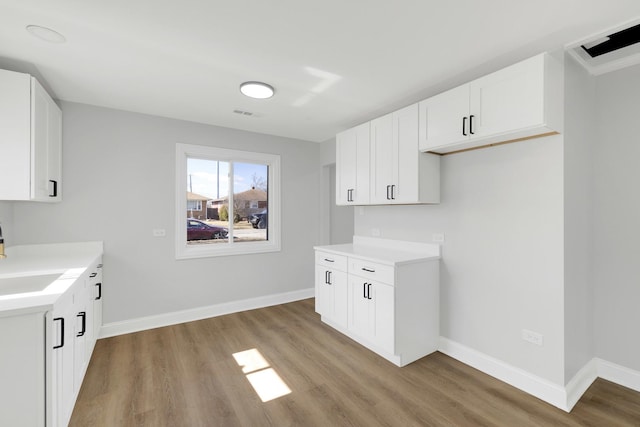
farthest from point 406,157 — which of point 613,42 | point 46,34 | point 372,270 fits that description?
point 46,34

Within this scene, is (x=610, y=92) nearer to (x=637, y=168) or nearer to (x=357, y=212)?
(x=637, y=168)

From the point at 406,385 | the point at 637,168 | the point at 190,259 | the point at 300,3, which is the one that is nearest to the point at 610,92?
the point at 637,168

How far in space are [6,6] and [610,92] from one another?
4305mm

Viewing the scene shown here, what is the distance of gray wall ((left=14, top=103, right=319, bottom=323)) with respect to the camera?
315cm

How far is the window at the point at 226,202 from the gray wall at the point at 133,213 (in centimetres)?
11

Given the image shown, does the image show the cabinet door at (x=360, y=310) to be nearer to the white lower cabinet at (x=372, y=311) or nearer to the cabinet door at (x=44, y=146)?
the white lower cabinet at (x=372, y=311)

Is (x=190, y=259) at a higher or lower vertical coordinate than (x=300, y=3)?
lower

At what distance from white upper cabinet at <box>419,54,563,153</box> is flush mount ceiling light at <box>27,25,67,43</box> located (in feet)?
9.47

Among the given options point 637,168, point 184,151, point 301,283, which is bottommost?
point 301,283

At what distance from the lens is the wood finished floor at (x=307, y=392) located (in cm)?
203

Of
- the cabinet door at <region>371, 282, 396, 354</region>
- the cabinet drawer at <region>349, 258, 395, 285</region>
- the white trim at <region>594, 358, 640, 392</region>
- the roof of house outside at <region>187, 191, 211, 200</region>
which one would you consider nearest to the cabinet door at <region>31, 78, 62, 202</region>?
the roof of house outside at <region>187, 191, 211, 200</region>

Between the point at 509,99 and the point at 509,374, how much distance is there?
221cm

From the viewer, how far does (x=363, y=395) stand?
90.6 inches

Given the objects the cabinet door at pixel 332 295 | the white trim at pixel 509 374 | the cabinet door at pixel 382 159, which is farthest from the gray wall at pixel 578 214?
the cabinet door at pixel 332 295
